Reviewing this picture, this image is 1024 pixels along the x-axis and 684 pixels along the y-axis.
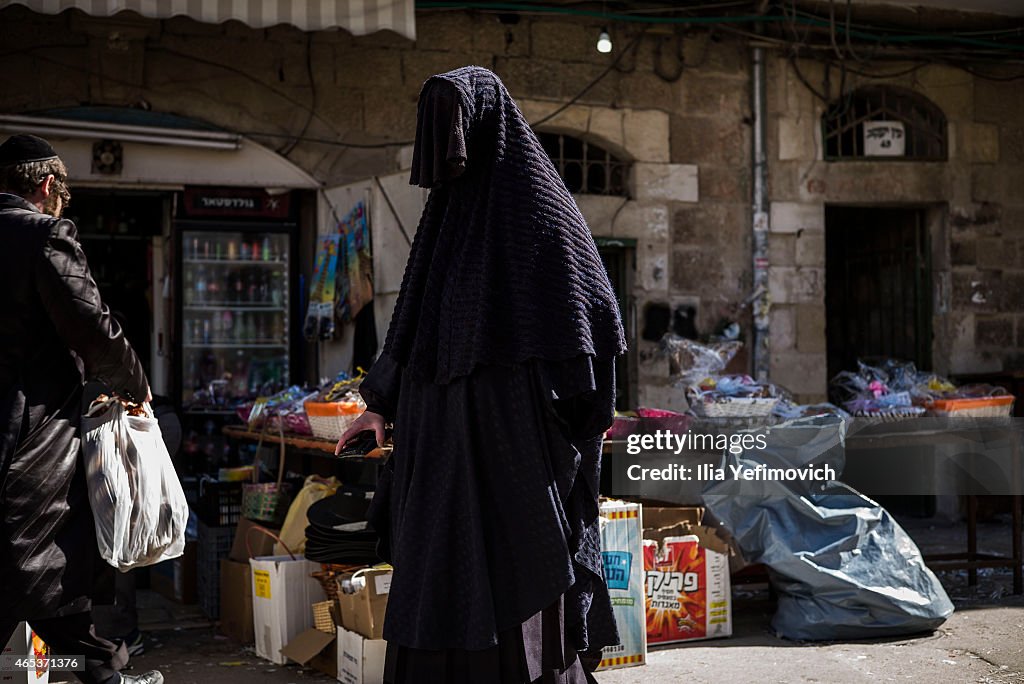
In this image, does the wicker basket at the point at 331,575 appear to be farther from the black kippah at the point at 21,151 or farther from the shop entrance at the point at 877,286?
the shop entrance at the point at 877,286

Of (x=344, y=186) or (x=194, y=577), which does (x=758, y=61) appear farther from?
(x=194, y=577)

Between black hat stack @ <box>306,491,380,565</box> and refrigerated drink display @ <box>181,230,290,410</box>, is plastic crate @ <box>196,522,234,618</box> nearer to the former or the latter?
black hat stack @ <box>306,491,380,565</box>

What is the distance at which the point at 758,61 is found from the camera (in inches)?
348

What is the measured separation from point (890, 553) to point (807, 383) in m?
3.87

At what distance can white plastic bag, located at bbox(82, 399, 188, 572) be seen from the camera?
351cm

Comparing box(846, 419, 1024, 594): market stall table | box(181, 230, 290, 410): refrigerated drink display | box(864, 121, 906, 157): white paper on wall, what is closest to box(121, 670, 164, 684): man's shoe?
box(846, 419, 1024, 594): market stall table

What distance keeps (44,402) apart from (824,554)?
345 cm

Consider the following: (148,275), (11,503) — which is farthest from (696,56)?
(11,503)

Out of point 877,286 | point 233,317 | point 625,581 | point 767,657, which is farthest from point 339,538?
point 877,286

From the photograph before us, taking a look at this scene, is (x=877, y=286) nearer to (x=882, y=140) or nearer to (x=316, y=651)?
(x=882, y=140)

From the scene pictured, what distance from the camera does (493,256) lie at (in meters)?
2.82

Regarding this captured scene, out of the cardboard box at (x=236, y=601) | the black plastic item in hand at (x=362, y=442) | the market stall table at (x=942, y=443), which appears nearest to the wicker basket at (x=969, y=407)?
the market stall table at (x=942, y=443)

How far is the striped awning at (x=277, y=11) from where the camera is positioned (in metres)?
6.46

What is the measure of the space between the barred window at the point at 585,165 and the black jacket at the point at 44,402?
216 inches
